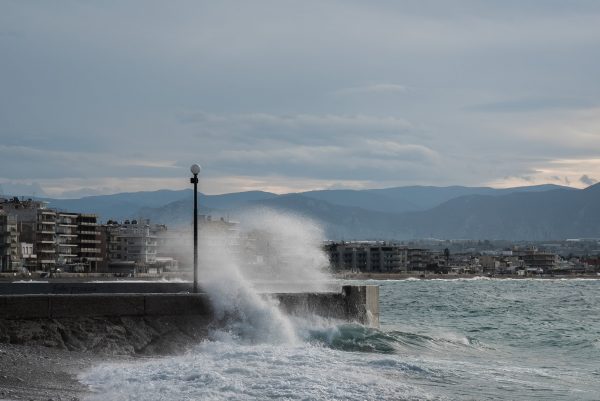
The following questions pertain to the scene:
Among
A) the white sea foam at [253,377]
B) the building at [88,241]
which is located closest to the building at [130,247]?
the building at [88,241]

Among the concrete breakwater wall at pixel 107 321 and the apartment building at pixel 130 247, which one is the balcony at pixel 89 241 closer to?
the apartment building at pixel 130 247

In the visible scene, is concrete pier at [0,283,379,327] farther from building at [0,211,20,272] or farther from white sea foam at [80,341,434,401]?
building at [0,211,20,272]

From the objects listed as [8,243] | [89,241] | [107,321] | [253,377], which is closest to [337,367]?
[253,377]

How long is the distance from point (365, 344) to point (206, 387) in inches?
314

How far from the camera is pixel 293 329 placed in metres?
21.1

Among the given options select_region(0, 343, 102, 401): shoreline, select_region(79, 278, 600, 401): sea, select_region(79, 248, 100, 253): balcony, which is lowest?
select_region(79, 278, 600, 401): sea

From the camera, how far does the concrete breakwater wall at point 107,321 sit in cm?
1750

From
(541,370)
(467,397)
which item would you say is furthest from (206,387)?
(541,370)

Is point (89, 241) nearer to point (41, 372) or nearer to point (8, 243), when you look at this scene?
point (8, 243)

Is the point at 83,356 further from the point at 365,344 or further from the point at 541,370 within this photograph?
the point at 541,370

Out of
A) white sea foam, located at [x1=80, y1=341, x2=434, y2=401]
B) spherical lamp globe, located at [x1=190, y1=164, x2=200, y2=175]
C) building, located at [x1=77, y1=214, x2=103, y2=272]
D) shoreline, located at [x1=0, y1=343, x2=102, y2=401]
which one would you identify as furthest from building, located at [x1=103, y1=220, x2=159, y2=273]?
shoreline, located at [x1=0, y1=343, x2=102, y2=401]

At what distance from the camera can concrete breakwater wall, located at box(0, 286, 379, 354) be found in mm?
17500

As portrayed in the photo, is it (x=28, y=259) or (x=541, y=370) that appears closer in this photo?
(x=541, y=370)

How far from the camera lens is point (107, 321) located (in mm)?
18562
